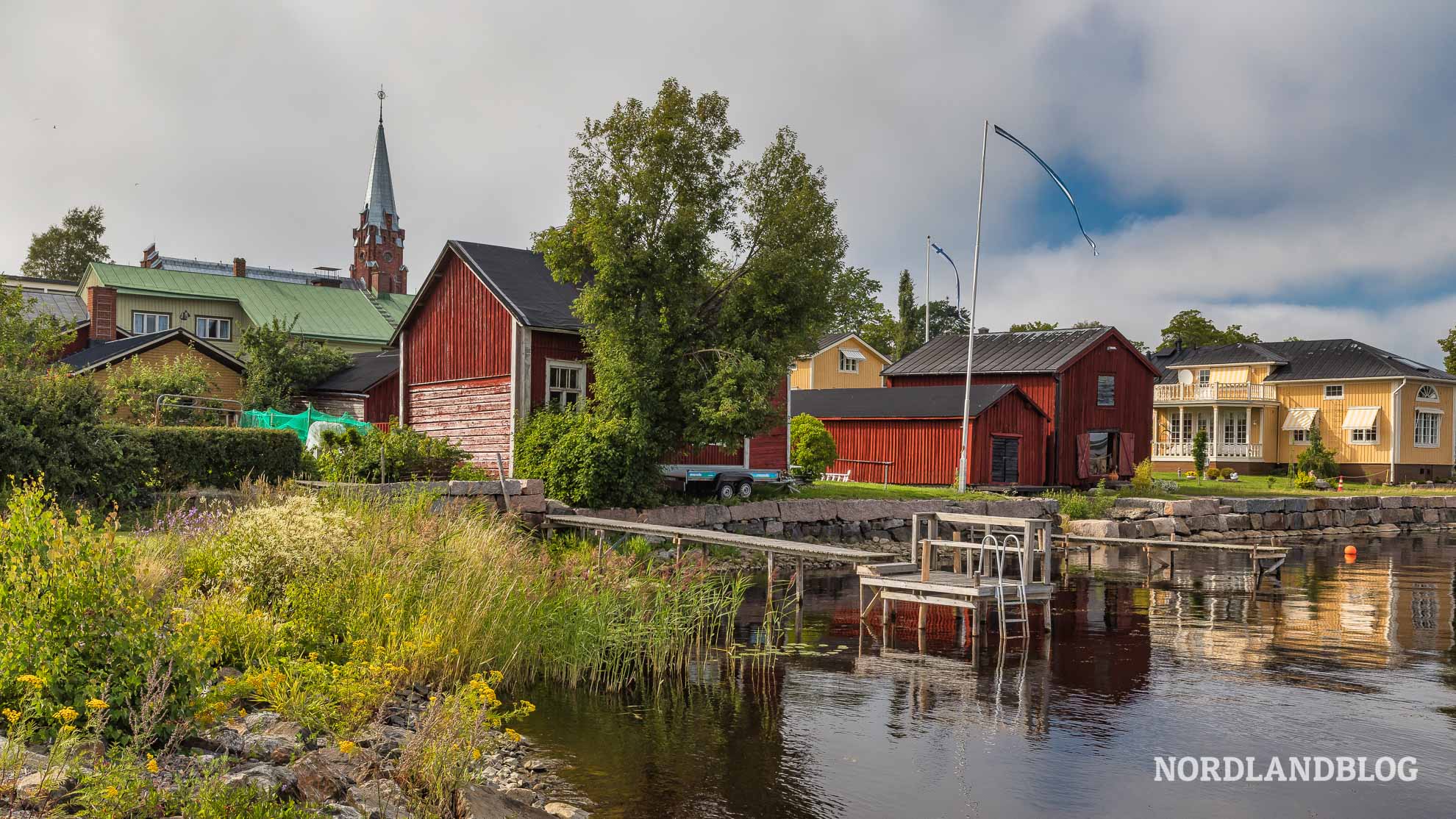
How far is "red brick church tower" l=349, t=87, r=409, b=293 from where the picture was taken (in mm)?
74000

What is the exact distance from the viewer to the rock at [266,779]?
5965mm

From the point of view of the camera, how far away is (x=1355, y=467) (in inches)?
1905

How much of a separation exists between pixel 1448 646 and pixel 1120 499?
1880cm

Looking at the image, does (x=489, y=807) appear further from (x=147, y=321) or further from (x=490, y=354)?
(x=147, y=321)

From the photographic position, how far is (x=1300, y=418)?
4981 cm

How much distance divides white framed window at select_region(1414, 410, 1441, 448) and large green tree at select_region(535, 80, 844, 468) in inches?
1504

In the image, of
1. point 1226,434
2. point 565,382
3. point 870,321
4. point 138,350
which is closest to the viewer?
point 565,382

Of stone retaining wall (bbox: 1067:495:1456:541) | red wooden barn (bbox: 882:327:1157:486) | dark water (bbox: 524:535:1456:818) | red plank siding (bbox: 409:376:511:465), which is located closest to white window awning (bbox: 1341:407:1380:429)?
stone retaining wall (bbox: 1067:495:1456:541)

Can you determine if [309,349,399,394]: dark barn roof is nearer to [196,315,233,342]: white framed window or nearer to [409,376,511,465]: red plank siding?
[409,376,511,465]: red plank siding

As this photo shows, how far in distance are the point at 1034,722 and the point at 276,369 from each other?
108ft

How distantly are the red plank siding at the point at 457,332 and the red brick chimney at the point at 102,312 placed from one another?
21.1m

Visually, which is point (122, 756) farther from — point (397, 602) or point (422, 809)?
point (397, 602)

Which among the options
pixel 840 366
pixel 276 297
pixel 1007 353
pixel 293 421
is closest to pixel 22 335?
pixel 293 421

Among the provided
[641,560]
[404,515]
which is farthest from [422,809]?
[641,560]
